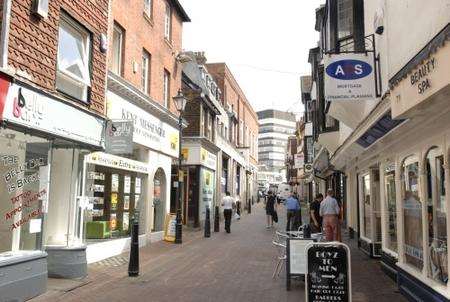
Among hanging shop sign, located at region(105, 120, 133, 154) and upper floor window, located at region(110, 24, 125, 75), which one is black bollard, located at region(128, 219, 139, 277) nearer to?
hanging shop sign, located at region(105, 120, 133, 154)

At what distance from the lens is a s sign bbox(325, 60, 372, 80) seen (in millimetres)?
10148

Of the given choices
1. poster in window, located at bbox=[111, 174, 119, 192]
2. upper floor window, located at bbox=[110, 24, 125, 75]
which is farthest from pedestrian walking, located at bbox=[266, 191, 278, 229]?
upper floor window, located at bbox=[110, 24, 125, 75]

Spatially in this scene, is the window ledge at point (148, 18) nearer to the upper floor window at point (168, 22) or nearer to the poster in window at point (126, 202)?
the upper floor window at point (168, 22)

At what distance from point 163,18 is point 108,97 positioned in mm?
6850

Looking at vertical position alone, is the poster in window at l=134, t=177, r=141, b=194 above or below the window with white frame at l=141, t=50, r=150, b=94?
below

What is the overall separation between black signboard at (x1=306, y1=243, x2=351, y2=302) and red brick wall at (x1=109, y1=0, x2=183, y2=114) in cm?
1009

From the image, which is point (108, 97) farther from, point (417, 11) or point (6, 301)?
point (417, 11)

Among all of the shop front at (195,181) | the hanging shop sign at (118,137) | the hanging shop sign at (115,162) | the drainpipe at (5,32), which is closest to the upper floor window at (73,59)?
the hanging shop sign at (118,137)

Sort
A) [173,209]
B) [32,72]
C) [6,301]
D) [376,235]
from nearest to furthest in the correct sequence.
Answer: [6,301] < [32,72] < [376,235] < [173,209]

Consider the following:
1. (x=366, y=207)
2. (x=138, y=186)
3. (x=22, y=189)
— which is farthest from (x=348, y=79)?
(x=138, y=186)

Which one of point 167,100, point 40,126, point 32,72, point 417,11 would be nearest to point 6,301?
point 40,126

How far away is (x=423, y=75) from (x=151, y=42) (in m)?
13.7

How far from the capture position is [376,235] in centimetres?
1384

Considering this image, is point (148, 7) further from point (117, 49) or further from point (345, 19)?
point (345, 19)
